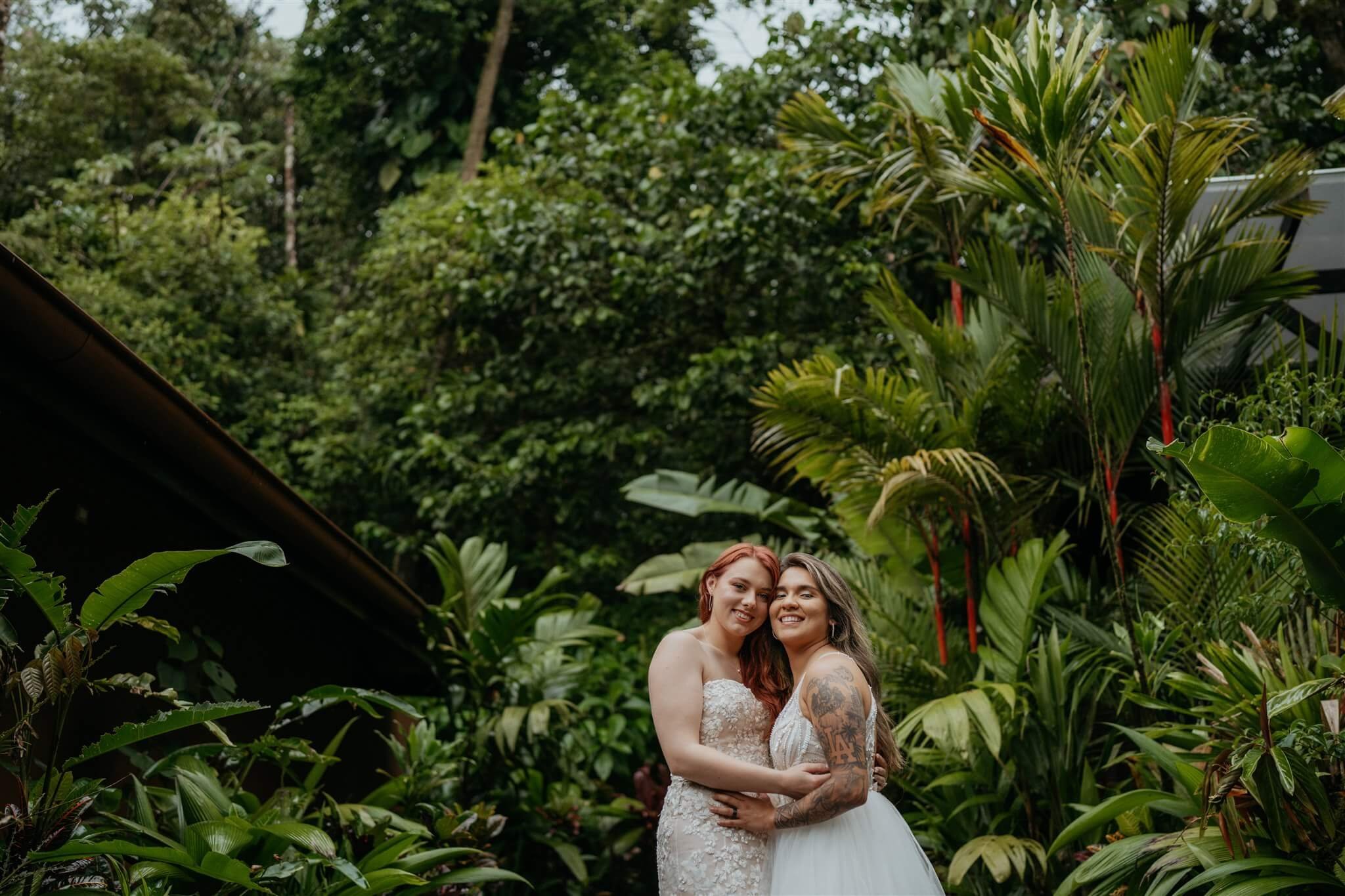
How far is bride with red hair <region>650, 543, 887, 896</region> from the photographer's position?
11.8 ft

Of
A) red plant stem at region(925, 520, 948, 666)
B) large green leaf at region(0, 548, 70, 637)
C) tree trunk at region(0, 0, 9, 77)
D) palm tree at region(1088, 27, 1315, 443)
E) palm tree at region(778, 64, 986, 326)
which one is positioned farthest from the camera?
tree trunk at region(0, 0, 9, 77)

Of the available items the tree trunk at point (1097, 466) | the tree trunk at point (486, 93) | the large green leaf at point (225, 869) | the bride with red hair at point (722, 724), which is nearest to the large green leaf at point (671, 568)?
the tree trunk at point (1097, 466)

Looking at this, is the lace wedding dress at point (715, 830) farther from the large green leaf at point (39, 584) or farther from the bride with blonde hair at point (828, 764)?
the large green leaf at point (39, 584)

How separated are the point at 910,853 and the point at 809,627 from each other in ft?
2.48

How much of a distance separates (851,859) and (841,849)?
4 cm

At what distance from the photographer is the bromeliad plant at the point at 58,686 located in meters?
3.11

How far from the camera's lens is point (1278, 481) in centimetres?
371

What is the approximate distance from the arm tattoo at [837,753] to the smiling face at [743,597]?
0.41 meters

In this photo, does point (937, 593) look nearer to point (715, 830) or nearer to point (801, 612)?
point (801, 612)

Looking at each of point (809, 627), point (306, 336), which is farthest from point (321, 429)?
point (809, 627)

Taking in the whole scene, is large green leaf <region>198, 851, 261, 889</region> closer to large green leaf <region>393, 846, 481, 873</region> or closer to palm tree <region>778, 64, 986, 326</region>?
large green leaf <region>393, 846, 481, 873</region>

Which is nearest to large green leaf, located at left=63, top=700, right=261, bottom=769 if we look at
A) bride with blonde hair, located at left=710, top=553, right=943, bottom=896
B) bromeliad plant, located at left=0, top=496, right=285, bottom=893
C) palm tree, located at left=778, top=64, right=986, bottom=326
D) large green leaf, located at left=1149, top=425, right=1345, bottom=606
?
bromeliad plant, located at left=0, top=496, right=285, bottom=893

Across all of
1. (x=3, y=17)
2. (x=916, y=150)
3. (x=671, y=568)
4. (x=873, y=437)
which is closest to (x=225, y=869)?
(x=873, y=437)

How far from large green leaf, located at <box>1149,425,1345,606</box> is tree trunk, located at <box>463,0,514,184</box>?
13.6 metres
